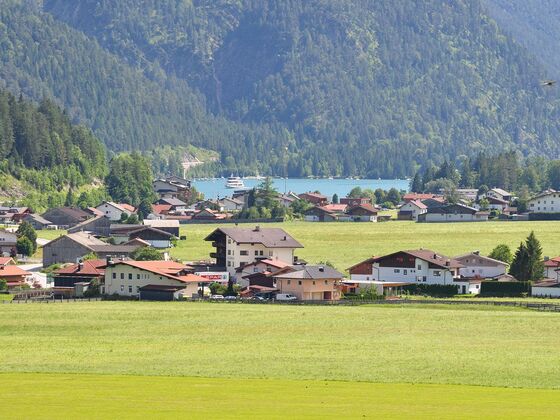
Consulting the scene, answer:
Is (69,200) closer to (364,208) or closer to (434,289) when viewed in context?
(364,208)

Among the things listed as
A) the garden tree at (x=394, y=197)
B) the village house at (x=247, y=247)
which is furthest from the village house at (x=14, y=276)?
the garden tree at (x=394, y=197)

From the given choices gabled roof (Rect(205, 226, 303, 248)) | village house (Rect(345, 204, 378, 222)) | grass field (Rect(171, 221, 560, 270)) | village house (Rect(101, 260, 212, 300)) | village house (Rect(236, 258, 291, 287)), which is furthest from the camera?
village house (Rect(345, 204, 378, 222))

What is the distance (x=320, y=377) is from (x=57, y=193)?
366 feet

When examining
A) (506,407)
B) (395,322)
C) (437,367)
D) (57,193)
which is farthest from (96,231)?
(506,407)

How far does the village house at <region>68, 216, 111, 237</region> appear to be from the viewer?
393 ft

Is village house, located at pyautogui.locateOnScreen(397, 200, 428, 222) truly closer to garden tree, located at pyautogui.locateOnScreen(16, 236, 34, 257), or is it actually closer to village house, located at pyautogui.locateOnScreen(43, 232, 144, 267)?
garden tree, located at pyautogui.locateOnScreen(16, 236, 34, 257)

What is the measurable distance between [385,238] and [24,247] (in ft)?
83.1

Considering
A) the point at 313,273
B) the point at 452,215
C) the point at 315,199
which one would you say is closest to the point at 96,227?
the point at 452,215

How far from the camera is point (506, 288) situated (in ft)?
260

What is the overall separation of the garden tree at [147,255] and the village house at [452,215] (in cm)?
5042

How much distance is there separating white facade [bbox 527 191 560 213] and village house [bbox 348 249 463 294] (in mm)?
Result: 64100

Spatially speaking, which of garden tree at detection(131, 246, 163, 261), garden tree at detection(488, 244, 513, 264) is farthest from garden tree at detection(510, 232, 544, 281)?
garden tree at detection(131, 246, 163, 261)

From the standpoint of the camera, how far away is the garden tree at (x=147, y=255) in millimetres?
91562

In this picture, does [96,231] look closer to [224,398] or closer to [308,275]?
[308,275]
